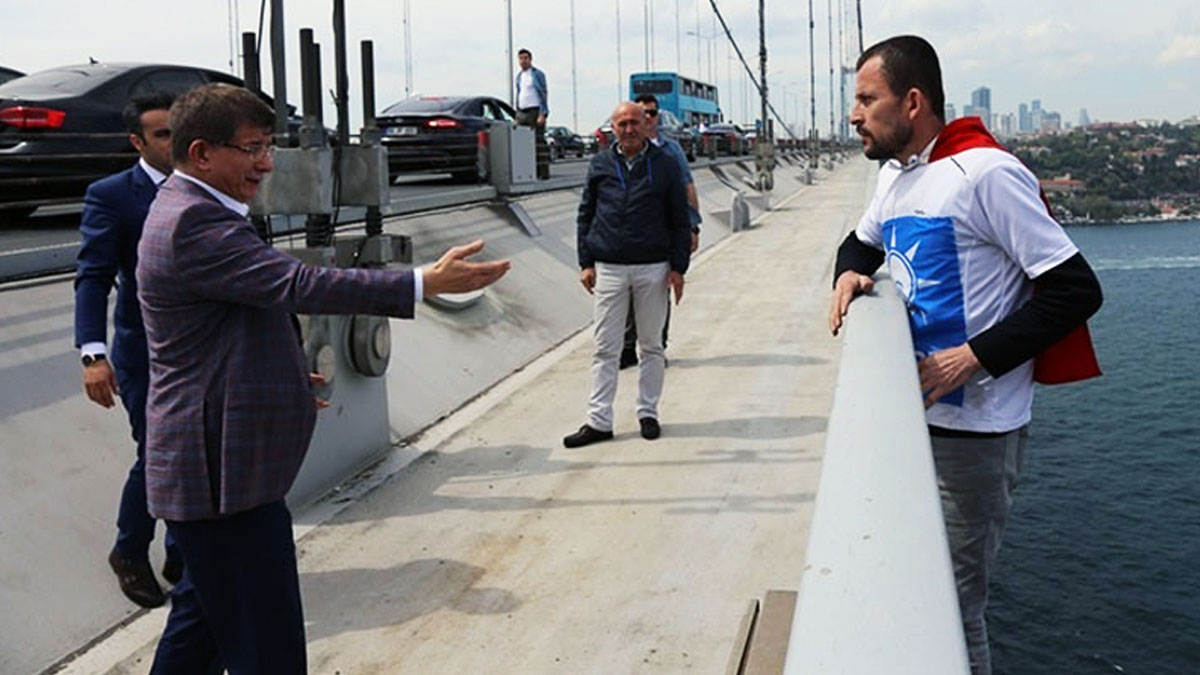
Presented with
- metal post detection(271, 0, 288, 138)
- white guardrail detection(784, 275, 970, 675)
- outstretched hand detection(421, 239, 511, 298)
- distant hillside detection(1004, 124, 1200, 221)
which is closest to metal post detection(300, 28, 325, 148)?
metal post detection(271, 0, 288, 138)

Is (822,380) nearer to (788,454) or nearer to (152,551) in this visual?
(788,454)

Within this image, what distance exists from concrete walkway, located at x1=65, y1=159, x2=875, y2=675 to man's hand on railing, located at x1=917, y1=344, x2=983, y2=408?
181 centimetres

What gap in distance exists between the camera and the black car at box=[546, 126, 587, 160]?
117 ft

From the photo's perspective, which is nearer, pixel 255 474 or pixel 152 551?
pixel 255 474

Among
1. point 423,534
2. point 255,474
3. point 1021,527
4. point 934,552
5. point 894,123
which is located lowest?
point 1021,527

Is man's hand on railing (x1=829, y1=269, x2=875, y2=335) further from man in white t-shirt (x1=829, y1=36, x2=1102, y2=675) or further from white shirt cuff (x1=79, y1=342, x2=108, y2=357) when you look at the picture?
white shirt cuff (x1=79, y1=342, x2=108, y2=357)

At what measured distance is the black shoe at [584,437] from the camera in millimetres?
7078

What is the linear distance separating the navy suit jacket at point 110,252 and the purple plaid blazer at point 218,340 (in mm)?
1571

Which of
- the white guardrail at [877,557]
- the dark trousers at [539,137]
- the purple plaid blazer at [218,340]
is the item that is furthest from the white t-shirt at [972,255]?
the dark trousers at [539,137]

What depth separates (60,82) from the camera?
34.5 ft

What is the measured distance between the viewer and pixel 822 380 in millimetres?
8656

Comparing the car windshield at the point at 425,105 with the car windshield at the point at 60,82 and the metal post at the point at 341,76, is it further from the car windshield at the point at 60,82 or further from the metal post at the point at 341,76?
the metal post at the point at 341,76

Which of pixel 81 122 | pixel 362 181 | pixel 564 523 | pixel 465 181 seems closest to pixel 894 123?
pixel 564 523

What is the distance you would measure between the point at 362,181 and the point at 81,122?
4.85 metres
